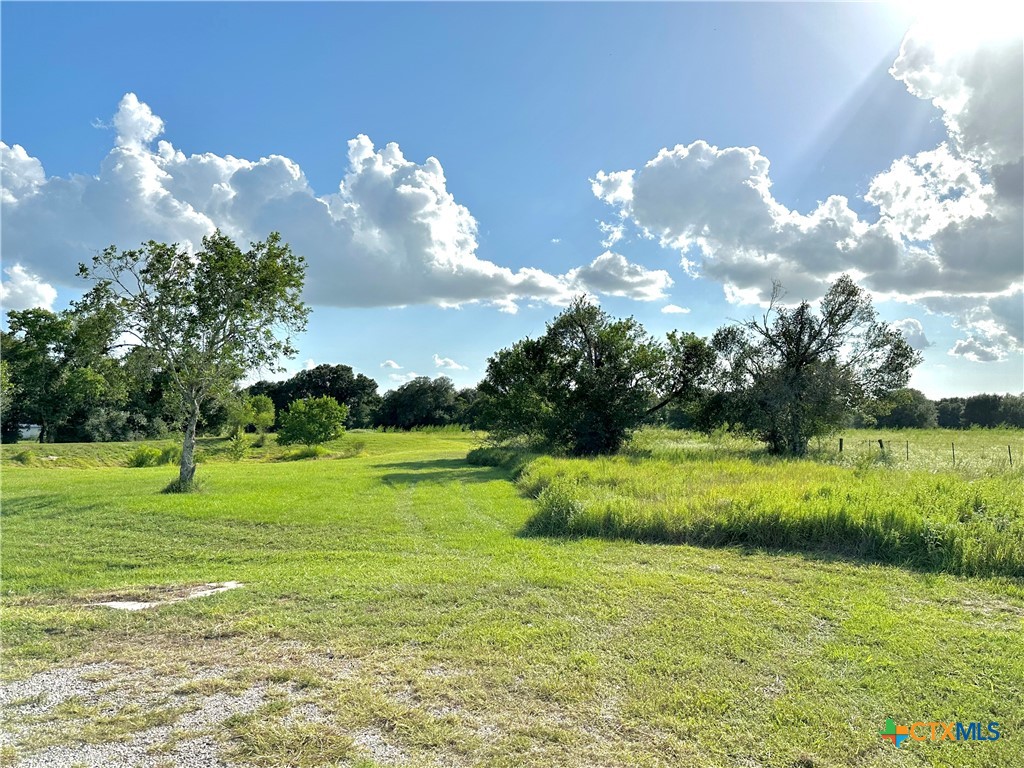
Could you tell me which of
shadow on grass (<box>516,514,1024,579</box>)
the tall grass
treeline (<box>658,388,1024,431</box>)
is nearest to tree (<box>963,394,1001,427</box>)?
treeline (<box>658,388,1024,431</box>)

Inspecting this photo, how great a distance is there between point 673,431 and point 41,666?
1601 inches

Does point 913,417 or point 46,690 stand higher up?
point 913,417

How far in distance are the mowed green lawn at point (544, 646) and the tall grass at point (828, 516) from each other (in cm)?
76

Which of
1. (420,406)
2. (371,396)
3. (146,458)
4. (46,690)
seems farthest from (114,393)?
(371,396)

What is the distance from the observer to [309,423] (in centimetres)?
5103

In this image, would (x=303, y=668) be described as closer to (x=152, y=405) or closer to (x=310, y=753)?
(x=310, y=753)

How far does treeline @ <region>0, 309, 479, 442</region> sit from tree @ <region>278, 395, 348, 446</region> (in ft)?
12.4

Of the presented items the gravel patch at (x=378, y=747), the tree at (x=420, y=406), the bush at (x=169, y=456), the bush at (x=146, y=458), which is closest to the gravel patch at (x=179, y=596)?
the gravel patch at (x=378, y=747)

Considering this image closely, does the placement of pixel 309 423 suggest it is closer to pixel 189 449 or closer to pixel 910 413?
pixel 189 449

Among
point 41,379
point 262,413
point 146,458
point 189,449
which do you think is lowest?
point 146,458

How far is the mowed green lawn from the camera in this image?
378 centimetres

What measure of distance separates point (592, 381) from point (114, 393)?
21693 millimetres

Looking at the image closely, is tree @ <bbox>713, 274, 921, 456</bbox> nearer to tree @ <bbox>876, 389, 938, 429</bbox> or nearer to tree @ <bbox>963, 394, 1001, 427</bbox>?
tree @ <bbox>876, 389, 938, 429</bbox>

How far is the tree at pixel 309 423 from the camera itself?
51.1m
